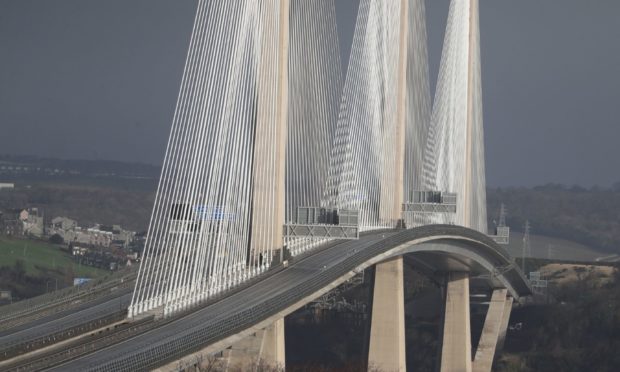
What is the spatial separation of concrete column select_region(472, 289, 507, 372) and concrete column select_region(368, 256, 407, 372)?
20012mm

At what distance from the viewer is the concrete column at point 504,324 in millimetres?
82938

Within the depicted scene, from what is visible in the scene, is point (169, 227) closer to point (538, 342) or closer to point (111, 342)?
point (111, 342)

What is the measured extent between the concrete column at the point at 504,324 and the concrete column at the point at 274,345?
1610 inches

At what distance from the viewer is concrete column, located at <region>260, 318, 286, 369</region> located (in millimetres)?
42156

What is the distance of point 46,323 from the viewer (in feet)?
141

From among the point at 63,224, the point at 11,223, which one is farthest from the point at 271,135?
the point at 63,224

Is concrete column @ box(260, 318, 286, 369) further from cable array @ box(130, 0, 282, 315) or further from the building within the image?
the building

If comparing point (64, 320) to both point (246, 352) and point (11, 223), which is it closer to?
point (246, 352)

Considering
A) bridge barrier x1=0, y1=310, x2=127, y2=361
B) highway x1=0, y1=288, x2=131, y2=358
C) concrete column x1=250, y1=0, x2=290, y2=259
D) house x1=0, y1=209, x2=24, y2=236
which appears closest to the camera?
bridge barrier x1=0, y1=310, x2=127, y2=361

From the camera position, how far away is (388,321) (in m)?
57.7

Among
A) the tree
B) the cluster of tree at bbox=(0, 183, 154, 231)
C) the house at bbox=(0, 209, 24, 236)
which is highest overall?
the cluster of tree at bbox=(0, 183, 154, 231)

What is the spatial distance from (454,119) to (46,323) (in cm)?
3544

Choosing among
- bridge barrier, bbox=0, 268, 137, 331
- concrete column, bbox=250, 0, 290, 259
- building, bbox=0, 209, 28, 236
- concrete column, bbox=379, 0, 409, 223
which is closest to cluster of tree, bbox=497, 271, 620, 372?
concrete column, bbox=379, 0, 409, 223

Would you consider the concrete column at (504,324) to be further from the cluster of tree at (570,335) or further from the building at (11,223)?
the building at (11,223)
